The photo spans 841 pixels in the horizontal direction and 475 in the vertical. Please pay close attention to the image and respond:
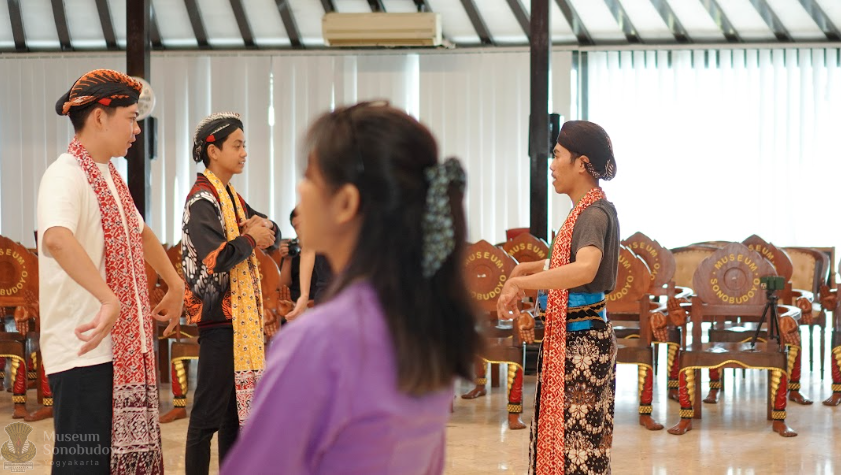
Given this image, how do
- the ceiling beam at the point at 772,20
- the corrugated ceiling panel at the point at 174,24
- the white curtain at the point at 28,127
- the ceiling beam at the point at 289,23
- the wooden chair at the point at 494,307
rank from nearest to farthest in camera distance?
the wooden chair at the point at 494,307
the ceiling beam at the point at 772,20
the ceiling beam at the point at 289,23
the corrugated ceiling panel at the point at 174,24
the white curtain at the point at 28,127

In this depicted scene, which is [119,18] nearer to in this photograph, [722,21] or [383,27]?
[383,27]

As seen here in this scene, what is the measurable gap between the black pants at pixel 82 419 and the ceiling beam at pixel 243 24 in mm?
8169

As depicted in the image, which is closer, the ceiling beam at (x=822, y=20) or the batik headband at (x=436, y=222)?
the batik headband at (x=436, y=222)

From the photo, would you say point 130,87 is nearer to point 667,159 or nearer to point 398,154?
point 398,154

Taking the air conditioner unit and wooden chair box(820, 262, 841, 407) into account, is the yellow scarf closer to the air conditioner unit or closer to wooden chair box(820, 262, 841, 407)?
wooden chair box(820, 262, 841, 407)

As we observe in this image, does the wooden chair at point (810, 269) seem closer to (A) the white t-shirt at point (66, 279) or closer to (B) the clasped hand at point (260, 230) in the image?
(B) the clasped hand at point (260, 230)

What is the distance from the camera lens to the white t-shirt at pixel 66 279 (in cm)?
218

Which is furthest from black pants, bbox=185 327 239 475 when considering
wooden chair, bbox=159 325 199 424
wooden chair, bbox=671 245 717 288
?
wooden chair, bbox=671 245 717 288

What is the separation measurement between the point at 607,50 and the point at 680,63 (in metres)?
0.79

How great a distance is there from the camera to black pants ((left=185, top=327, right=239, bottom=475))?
285cm

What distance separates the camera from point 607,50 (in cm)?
995

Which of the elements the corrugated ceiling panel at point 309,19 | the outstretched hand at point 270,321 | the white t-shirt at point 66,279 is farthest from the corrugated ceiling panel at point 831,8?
the white t-shirt at point 66,279

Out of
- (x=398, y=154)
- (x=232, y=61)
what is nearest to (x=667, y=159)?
(x=232, y=61)

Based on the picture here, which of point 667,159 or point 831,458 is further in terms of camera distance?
point 667,159
